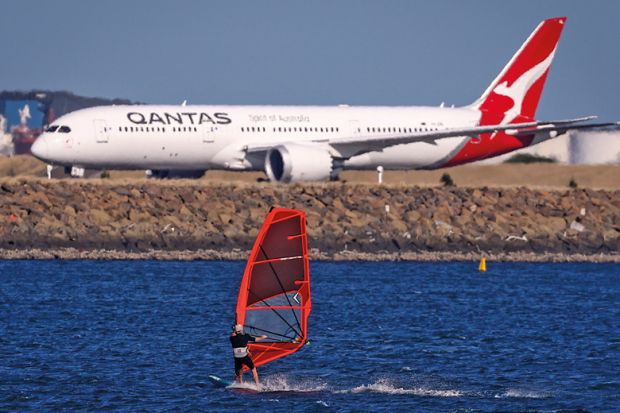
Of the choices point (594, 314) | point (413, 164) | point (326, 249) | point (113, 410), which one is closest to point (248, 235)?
point (326, 249)

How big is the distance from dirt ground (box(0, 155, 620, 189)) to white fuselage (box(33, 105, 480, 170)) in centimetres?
1709

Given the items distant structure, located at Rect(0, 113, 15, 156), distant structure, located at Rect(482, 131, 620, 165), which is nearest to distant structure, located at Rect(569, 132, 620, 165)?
distant structure, located at Rect(482, 131, 620, 165)

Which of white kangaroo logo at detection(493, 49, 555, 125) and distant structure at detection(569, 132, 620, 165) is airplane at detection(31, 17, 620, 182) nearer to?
white kangaroo logo at detection(493, 49, 555, 125)

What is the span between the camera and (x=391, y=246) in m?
74.7

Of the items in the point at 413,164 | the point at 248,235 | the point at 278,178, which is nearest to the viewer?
the point at 248,235

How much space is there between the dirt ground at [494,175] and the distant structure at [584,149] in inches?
313

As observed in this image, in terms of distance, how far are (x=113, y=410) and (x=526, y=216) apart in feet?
165

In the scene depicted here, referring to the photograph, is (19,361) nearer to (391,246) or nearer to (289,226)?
(289,226)

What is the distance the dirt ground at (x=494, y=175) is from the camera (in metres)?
101

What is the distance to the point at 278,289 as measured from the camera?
3769 cm

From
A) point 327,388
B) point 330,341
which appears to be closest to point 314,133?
point 330,341

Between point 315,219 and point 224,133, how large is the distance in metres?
6.52

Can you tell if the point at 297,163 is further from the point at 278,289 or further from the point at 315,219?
the point at 278,289

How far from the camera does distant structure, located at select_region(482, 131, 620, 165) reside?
382 ft
